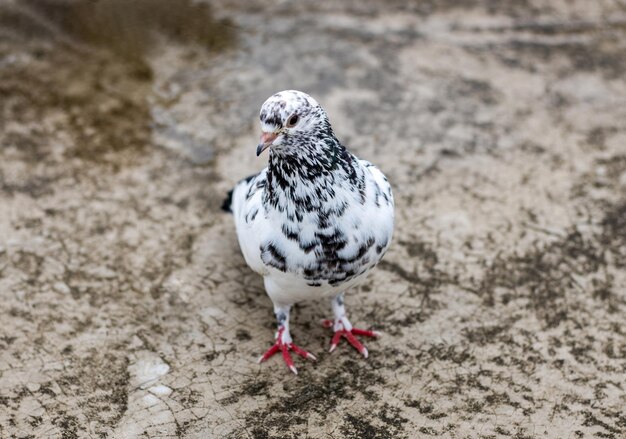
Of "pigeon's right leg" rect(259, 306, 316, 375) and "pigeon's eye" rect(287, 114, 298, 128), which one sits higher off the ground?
"pigeon's eye" rect(287, 114, 298, 128)

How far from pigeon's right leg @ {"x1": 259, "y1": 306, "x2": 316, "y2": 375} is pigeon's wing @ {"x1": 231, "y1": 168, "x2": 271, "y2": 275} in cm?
35

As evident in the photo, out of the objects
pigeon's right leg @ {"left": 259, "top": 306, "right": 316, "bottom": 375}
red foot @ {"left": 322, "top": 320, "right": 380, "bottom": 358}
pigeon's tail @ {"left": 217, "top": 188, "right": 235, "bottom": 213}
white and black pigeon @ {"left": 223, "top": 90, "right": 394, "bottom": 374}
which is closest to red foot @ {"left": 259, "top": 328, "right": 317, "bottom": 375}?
pigeon's right leg @ {"left": 259, "top": 306, "right": 316, "bottom": 375}

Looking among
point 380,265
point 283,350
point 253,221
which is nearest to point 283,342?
point 283,350

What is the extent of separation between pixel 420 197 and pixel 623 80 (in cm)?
268

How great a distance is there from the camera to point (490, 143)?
6.09 metres

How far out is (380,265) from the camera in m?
4.97

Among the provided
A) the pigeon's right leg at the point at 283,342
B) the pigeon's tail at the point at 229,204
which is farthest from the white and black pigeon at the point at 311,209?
the pigeon's tail at the point at 229,204

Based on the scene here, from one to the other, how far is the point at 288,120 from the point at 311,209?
0.48 meters

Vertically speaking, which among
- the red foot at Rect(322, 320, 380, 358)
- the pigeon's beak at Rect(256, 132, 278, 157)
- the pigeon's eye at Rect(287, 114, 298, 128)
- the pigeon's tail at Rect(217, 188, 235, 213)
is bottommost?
the red foot at Rect(322, 320, 380, 358)

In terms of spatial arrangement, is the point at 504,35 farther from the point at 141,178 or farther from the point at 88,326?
the point at 88,326

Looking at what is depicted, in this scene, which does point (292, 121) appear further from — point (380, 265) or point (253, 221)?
point (380, 265)

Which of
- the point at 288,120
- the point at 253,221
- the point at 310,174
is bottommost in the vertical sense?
the point at 253,221

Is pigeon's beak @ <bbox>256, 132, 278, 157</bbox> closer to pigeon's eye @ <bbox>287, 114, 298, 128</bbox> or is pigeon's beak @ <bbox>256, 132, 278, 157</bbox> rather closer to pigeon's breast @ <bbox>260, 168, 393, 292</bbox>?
pigeon's eye @ <bbox>287, 114, 298, 128</bbox>

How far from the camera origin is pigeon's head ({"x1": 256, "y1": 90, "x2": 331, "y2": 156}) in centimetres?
356
